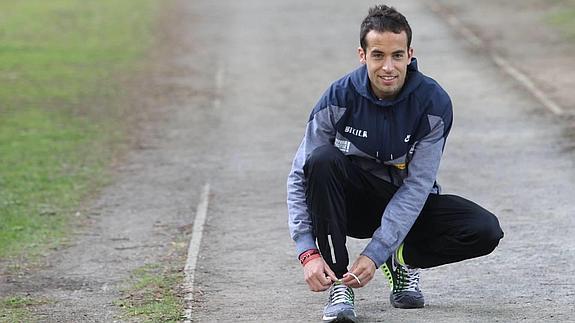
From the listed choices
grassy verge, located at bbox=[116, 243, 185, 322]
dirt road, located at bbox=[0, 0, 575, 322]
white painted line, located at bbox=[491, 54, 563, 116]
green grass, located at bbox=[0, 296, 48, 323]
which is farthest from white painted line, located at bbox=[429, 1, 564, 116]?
green grass, located at bbox=[0, 296, 48, 323]

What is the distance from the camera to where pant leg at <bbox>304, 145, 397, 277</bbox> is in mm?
6281

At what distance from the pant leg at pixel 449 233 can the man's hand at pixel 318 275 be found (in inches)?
24.0

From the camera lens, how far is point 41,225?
10.1 m

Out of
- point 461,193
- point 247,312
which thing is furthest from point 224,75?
point 247,312

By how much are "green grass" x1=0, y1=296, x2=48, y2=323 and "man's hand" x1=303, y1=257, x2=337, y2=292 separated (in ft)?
5.63

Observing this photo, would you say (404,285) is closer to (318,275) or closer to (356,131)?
(318,275)

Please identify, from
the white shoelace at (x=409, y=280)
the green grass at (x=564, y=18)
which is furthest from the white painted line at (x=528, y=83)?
the white shoelace at (x=409, y=280)

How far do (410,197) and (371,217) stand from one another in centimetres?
37

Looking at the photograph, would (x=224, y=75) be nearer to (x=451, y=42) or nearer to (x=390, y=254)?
(x=451, y=42)

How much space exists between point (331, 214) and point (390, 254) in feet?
1.16

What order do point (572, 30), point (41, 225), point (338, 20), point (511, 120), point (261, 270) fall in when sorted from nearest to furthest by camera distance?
point (261, 270), point (41, 225), point (511, 120), point (572, 30), point (338, 20)

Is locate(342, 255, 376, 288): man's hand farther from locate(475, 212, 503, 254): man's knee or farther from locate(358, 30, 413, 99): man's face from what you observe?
locate(358, 30, 413, 99): man's face

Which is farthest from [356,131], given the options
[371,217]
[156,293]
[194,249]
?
[194,249]

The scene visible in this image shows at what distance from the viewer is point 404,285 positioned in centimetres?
674
